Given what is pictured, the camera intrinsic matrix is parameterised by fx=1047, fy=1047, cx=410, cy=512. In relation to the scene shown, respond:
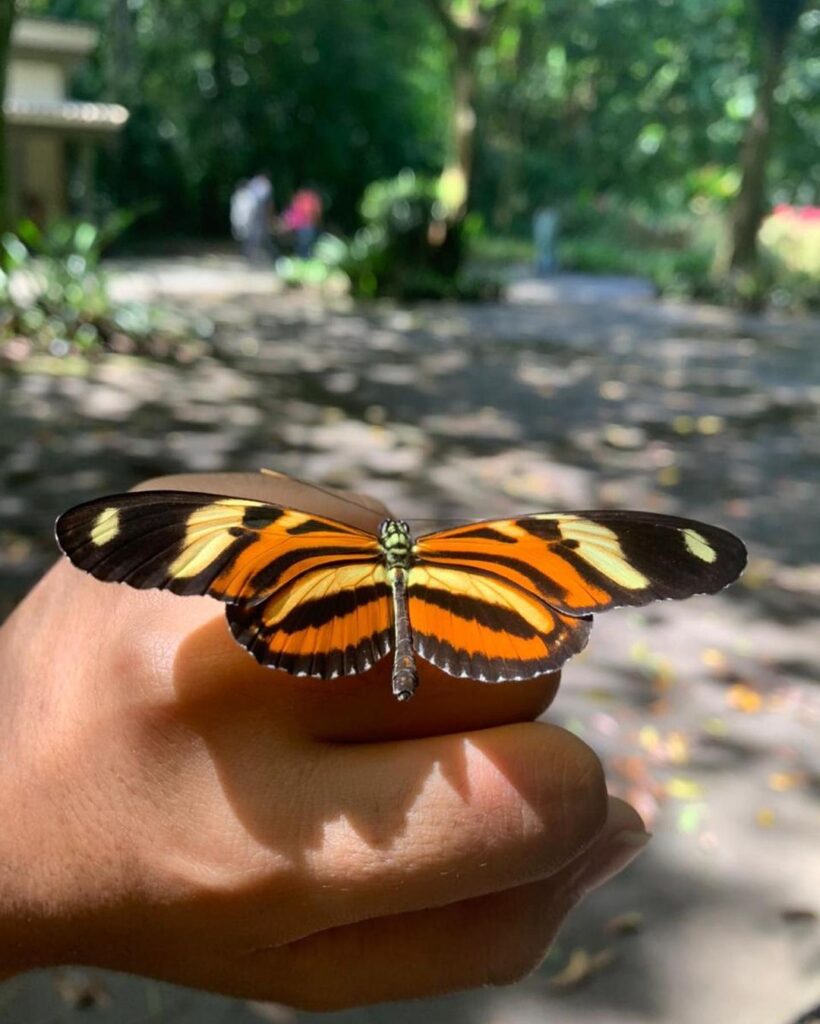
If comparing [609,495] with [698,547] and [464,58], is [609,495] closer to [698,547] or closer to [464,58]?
[698,547]

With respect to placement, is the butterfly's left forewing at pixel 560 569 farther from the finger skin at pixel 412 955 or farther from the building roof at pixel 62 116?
the building roof at pixel 62 116

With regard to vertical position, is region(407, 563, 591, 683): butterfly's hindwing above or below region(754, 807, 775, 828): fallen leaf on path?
above

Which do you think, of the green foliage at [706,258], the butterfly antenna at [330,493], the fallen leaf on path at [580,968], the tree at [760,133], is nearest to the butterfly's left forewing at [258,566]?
the butterfly antenna at [330,493]

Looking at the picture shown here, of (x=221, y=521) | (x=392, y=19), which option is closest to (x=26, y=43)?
(x=392, y=19)

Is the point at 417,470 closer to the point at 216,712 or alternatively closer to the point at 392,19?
the point at 216,712

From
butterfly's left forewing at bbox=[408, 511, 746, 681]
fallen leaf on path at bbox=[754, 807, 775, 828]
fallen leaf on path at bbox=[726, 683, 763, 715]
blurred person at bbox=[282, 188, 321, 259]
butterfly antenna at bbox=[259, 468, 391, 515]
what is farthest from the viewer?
blurred person at bbox=[282, 188, 321, 259]

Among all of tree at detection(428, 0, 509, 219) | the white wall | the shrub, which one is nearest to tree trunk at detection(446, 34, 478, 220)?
tree at detection(428, 0, 509, 219)

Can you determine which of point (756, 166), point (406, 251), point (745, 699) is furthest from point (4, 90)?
point (756, 166)

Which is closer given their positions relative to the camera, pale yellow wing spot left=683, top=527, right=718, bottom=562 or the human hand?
the human hand

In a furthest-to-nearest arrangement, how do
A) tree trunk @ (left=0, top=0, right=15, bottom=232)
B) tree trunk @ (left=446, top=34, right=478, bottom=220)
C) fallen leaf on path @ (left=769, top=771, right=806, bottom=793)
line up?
tree trunk @ (left=446, top=34, right=478, bottom=220), tree trunk @ (left=0, top=0, right=15, bottom=232), fallen leaf on path @ (left=769, top=771, right=806, bottom=793)

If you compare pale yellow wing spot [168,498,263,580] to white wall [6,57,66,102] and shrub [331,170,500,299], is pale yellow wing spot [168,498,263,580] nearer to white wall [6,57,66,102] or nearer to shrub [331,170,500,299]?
shrub [331,170,500,299]
